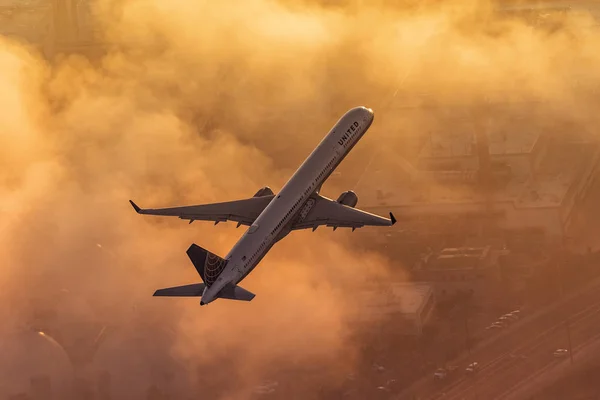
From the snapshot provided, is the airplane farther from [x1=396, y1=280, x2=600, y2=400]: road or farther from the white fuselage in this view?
[x1=396, y1=280, x2=600, y2=400]: road

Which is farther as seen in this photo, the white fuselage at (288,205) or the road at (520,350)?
the road at (520,350)

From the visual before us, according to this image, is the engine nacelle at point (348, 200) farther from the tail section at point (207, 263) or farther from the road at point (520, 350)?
the road at point (520, 350)

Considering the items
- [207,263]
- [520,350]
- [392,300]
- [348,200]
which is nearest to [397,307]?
[392,300]

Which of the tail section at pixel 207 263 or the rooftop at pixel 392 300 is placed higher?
the rooftop at pixel 392 300

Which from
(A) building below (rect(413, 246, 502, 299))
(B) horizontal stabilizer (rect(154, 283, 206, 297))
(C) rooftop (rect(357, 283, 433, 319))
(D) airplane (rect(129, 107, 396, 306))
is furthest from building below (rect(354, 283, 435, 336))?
(B) horizontal stabilizer (rect(154, 283, 206, 297))

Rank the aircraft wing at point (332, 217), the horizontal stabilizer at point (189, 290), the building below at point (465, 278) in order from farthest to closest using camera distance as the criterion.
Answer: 1. the building below at point (465, 278)
2. the aircraft wing at point (332, 217)
3. the horizontal stabilizer at point (189, 290)

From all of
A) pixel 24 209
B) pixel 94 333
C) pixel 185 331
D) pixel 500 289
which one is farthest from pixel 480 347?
pixel 24 209

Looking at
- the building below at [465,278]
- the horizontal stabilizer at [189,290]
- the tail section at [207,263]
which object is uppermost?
the building below at [465,278]

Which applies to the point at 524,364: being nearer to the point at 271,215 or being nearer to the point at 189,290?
the point at 271,215

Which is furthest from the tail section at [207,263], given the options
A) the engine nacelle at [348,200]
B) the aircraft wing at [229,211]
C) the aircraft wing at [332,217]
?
the engine nacelle at [348,200]
